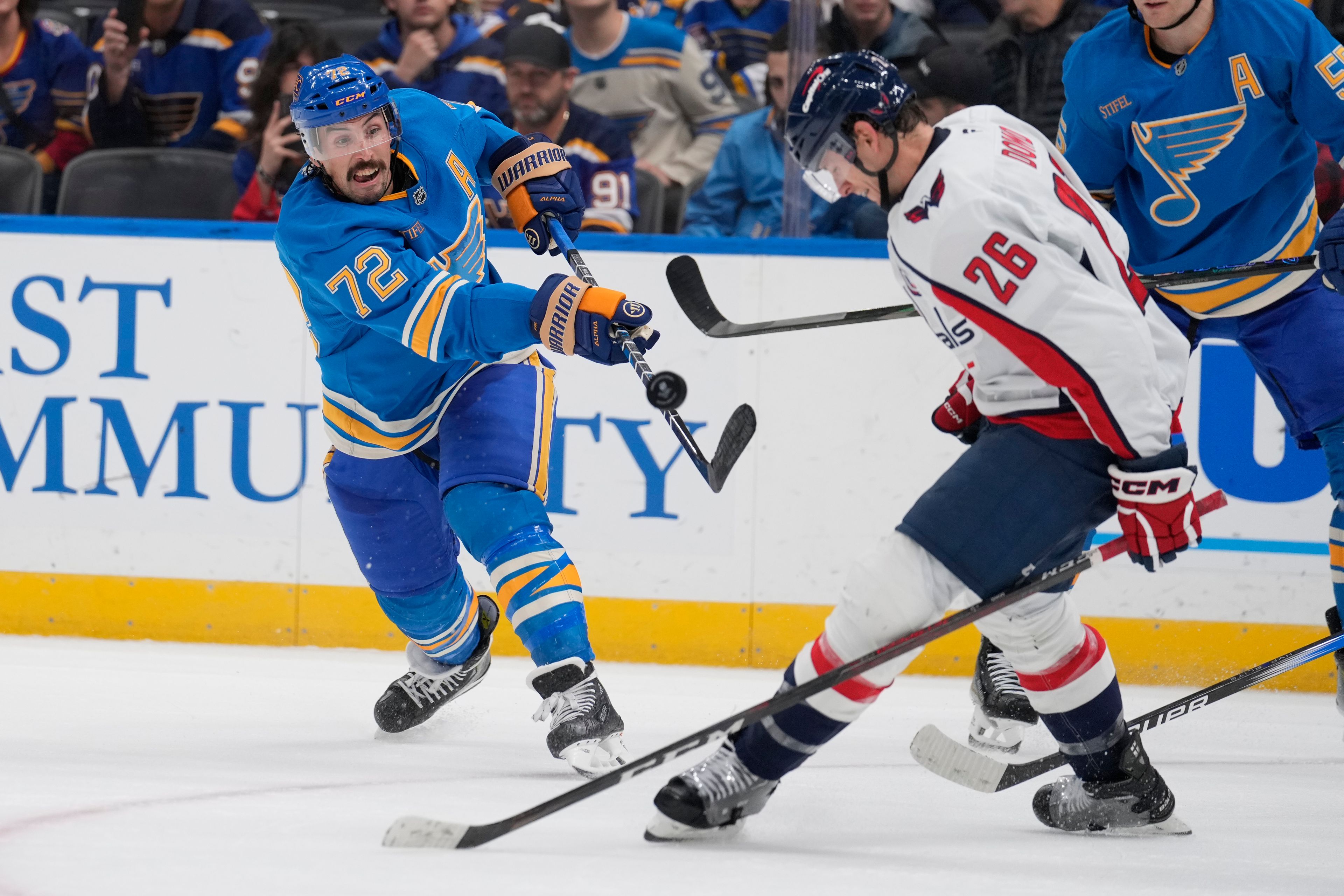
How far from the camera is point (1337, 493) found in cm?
275

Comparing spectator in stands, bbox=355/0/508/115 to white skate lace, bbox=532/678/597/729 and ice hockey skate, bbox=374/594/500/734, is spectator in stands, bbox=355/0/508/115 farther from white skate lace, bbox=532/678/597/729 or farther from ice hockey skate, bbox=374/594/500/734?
white skate lace, bbox=532/678/597/729

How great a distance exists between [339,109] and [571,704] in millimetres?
1084

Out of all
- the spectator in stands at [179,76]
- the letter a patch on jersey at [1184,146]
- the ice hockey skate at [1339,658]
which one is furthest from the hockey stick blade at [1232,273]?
the spectator in stands at [179,76]

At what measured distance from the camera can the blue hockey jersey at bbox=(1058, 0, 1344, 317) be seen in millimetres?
2660

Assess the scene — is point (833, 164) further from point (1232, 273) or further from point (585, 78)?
point (585, 78)

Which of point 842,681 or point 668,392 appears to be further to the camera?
point 668,392

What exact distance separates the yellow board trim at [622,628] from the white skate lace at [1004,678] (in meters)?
0.62

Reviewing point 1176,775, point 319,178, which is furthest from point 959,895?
point 319,178

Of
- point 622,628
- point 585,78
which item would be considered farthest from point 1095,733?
point 585,78

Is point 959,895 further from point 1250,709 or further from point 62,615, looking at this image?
point 62,615

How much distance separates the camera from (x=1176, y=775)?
106 inches

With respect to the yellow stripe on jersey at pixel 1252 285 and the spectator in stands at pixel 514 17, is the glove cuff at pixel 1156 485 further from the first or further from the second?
the spectator in stands at pixel 514 17

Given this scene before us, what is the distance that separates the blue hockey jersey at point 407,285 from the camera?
238 centimetres

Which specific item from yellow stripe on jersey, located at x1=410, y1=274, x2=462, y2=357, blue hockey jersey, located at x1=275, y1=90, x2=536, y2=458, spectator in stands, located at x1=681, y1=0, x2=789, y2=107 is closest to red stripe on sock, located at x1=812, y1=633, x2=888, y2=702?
blue hockey jersey, located at x1=275, y1=90, x2=536, y2=458
